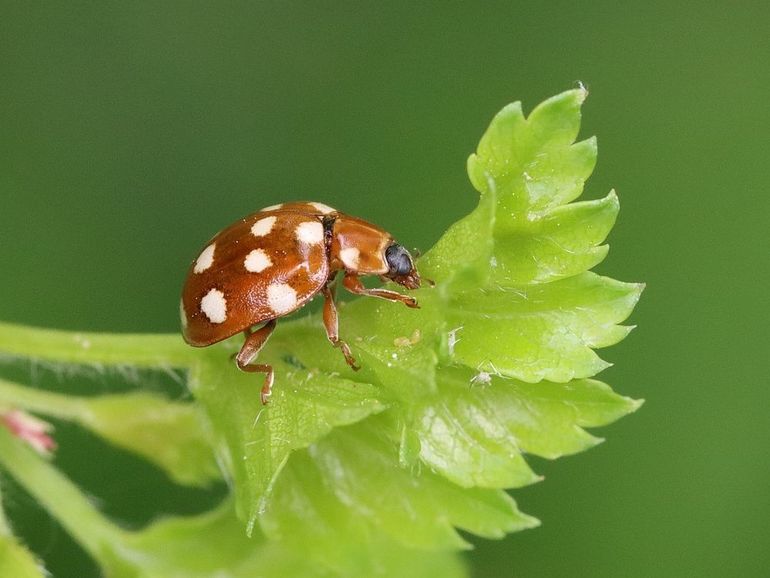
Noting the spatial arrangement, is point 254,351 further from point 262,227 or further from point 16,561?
point 16,561

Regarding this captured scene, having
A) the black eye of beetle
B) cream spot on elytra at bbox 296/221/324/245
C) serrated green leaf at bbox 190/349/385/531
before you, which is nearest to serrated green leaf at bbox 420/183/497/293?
the black eye of beetle

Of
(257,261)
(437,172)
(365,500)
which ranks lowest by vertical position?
(365,500)

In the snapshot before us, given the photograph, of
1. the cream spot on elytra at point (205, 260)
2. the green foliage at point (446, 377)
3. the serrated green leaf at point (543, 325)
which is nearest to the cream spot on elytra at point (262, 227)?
the cream spot on elytra at point (205, 260)

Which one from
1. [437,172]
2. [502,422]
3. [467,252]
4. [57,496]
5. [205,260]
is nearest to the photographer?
[467,252]

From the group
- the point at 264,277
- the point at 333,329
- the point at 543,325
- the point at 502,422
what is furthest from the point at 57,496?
the point at 543,325

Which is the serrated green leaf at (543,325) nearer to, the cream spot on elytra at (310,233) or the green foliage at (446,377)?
the green foliage at (446,377)

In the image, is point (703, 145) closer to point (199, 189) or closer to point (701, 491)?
point (701, 491)

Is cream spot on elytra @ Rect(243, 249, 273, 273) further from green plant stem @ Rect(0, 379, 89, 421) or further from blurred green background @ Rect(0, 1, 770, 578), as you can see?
blurred green background @ Rect(0, 1, 770, 578)
